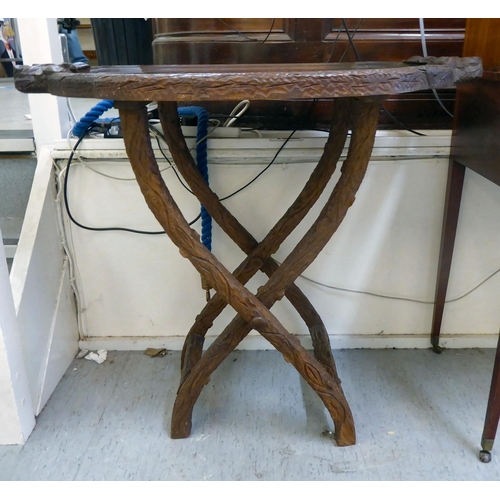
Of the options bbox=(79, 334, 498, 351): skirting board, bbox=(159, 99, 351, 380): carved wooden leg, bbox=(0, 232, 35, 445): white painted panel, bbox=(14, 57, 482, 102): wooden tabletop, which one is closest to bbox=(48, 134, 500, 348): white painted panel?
bbox=(79, 334, 498, 351): skirting board

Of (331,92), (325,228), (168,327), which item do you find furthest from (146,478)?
(331,92)

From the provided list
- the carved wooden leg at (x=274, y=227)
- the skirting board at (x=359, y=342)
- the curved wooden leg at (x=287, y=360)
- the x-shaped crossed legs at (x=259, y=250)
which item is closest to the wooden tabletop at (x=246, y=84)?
the x-shaped crossed legs at (x=259, y=250)

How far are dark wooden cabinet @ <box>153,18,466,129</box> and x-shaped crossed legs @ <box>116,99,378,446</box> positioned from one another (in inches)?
14.2

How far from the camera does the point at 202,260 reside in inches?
34.8

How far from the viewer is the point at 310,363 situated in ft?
3.16

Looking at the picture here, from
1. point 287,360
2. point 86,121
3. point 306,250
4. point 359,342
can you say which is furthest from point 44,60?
point 359,342

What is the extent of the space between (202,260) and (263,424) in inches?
18.2

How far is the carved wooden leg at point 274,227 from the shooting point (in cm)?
104

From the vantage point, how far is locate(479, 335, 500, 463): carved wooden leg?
0.96 m

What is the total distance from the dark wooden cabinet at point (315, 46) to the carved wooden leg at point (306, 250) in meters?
0.52

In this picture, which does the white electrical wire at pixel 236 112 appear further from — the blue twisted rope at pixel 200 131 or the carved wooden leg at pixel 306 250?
the carved wooden leg at pixel 306 250

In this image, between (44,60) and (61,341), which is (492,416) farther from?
(44,60)

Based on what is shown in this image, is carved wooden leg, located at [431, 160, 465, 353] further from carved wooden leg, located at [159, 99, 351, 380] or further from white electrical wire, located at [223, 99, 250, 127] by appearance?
white electrical wire, located at [223, 99, 250, 127]

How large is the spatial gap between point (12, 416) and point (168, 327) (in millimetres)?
472
